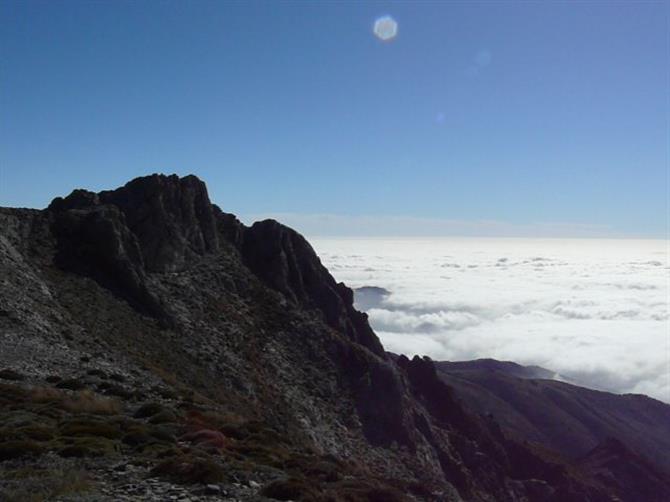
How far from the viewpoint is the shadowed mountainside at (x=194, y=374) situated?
20.0 m

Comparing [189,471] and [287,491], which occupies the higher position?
[189,471]

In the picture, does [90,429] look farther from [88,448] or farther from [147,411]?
[147,411]

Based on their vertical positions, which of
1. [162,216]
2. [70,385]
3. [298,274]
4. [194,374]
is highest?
[162,216]

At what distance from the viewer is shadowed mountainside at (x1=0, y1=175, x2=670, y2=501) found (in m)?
20.0

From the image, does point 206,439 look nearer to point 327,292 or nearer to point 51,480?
point 51,480

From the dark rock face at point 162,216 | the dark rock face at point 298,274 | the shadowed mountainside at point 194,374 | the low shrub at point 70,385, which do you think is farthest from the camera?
the dark rock face at point 298,274

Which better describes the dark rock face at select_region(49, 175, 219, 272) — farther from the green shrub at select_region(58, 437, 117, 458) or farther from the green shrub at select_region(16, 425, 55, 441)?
the green shrub at select_region(58, 437, 117, 458)

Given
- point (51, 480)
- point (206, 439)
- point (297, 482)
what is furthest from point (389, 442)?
point (51, 480)

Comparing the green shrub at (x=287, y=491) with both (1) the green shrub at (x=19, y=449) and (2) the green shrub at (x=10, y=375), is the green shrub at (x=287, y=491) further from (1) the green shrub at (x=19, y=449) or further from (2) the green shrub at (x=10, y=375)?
(2) the green shrub at (x=10, y=375)

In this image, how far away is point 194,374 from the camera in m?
52.2

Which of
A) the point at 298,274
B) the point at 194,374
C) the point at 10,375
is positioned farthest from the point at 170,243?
the point at 10,375

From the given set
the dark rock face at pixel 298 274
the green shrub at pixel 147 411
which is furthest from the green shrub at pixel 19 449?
the dark rock face at pixel 298 274

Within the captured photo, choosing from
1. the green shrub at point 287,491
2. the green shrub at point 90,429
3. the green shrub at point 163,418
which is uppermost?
the green shrub at point 90,429

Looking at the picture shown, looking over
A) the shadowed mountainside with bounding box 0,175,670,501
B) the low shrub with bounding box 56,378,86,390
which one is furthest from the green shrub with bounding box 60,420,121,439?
the low shrub with bounding box 56,378,86,390
